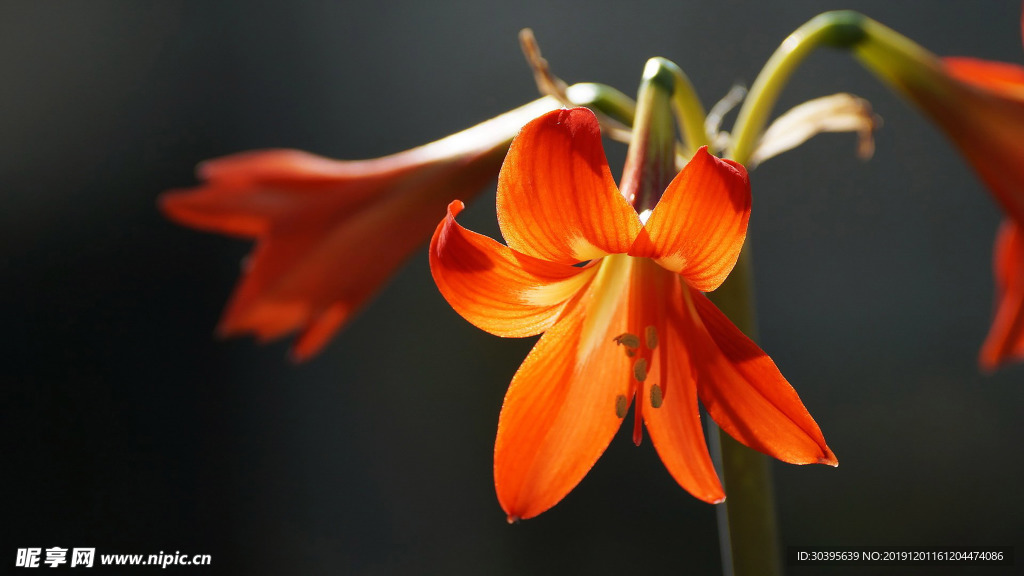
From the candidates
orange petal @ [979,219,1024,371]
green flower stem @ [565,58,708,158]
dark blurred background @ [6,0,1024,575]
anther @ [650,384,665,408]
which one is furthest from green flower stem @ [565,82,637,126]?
dark blurred background @ [6,0,1024,575]

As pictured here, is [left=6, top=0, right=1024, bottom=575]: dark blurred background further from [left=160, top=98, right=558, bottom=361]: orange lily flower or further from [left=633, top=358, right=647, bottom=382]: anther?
[left=633, top=358, right=647, bottom=382]: anther

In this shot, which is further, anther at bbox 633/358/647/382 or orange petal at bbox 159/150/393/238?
orange petal at bbox 159/150/393/238

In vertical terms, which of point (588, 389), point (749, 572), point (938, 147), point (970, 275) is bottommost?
point (749, 572)

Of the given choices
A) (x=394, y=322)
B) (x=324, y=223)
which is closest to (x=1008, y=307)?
(x=324, y=223)

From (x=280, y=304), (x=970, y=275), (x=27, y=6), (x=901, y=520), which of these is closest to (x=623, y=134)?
(x=280, y=304)

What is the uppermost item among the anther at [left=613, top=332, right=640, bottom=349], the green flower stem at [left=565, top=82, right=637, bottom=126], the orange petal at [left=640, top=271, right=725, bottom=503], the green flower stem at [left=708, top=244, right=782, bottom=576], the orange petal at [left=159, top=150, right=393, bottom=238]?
the green flower stem at [left=565, top=82, right=637, bottom=126]

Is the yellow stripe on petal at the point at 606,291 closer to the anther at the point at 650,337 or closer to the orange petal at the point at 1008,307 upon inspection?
the anther at the point at 650,337

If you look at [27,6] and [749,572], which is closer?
[749,572]

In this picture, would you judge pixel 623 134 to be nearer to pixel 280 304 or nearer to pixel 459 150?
pixel 459 150
